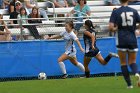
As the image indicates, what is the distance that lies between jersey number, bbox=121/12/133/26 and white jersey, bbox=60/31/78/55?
6.46 metres

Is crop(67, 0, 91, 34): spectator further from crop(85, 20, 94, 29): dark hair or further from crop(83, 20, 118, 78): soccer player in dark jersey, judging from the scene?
crop(85, 20, 94, 29): dark hair

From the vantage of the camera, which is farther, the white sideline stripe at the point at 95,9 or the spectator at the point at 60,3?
the spectator at the point at 60,3

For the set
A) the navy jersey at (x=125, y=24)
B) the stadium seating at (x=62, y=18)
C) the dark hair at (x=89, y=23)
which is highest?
the navy jersey at (x=125, y=24)

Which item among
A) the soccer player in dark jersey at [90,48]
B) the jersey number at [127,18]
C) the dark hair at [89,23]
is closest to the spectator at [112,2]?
the soccer player in dark jersey at [90,48]

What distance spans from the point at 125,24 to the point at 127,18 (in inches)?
6.1

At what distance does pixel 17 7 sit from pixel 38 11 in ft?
3.60

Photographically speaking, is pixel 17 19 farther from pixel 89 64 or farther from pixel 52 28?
pixel 89 64

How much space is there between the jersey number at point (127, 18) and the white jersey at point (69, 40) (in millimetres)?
6457

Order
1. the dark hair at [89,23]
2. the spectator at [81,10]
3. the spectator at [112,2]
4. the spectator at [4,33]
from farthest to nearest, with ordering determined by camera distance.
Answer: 1. the spectator at [112,2]
2. the spectator at [81,10]
3. the spectator at [4,33]
4. the dark hair at [89,23]

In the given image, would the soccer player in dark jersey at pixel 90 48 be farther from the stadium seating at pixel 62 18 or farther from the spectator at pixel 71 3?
the spectator at pixel 71 3

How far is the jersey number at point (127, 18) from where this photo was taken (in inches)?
572

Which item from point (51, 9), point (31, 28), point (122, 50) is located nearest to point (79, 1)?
point (51, 9)

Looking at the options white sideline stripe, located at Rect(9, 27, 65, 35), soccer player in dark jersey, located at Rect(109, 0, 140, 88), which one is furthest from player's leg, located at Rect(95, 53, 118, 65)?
soccer player in dark jersey, located at Rect(109, 0, 140, 88)

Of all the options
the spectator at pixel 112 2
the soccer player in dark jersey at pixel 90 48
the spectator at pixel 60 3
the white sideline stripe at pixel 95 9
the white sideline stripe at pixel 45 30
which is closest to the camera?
the soccer player in dark jersey at pixel 90 48
